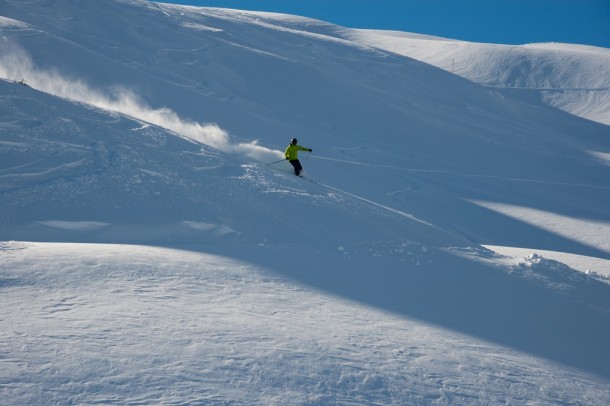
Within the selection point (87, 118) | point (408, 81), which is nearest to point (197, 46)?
point (408, 81)

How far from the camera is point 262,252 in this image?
36.4 ft

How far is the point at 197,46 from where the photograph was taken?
33.5m

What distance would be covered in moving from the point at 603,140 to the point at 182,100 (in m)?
25.2

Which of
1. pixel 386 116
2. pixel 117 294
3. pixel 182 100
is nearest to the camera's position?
pixel 117 294

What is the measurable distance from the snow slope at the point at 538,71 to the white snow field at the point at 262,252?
2027cm

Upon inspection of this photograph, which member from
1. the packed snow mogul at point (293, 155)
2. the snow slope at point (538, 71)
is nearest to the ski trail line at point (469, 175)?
the packed snow mogul at point (293, 155)

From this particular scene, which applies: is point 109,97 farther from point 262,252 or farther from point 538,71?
point 538,71

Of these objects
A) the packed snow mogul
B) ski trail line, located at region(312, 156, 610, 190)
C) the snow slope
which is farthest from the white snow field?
the snow slope

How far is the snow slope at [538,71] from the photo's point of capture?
4853 cm

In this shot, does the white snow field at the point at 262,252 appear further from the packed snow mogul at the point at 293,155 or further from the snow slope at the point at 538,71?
the snow slope at the point at 538,71

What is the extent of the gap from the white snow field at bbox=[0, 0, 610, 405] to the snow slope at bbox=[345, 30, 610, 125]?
66.5 ft

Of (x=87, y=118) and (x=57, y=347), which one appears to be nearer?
(x=57, y=347)

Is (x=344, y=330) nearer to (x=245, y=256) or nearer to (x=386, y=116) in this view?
(x=245, y=256)

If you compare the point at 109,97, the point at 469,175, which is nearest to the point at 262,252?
the point at 109,97
